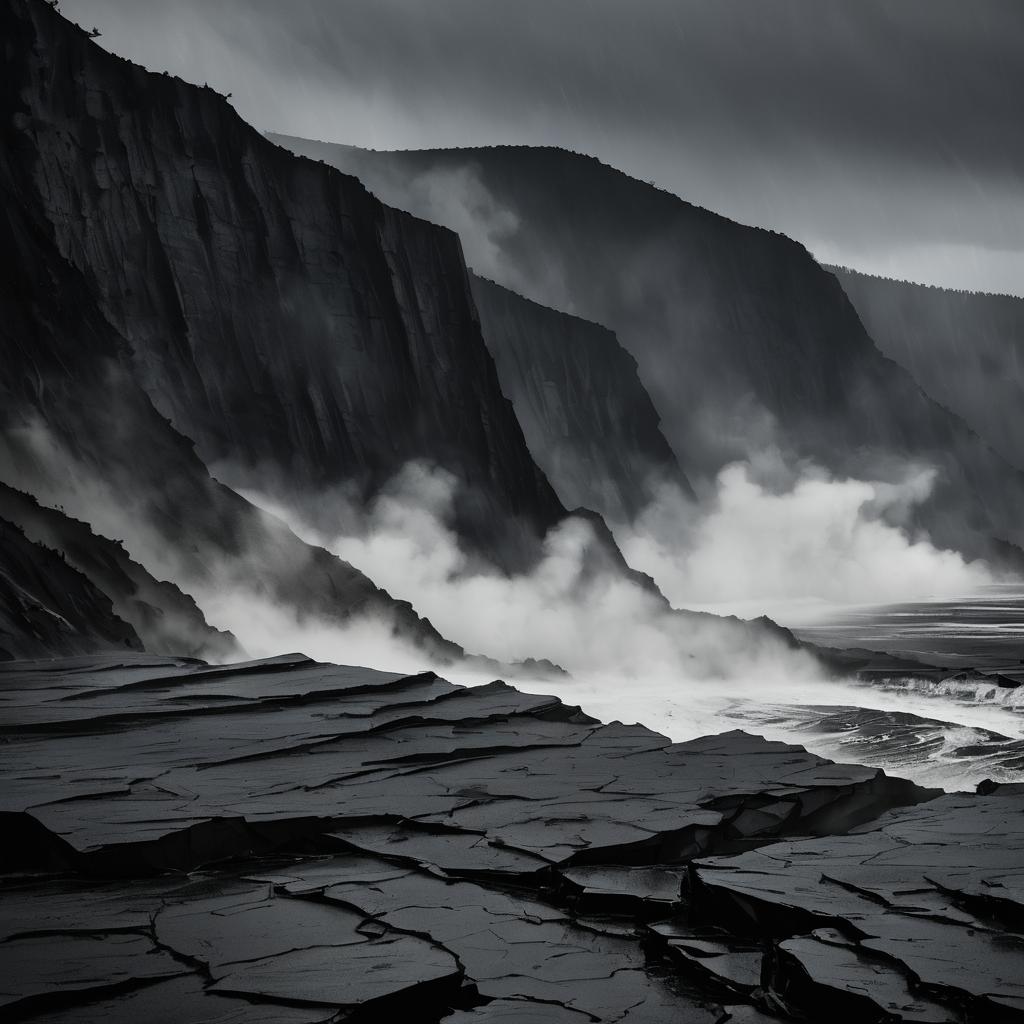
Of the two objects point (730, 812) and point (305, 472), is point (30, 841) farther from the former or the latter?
point (305, 472)

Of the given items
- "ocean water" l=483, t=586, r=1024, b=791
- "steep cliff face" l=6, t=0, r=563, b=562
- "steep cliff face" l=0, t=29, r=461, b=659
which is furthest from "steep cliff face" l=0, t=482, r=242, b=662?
"steep cliff face" l=6, t=0, r=563, b=562

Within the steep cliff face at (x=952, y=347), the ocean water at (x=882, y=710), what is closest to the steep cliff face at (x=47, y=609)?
the ocean water at (x=882, y=710)

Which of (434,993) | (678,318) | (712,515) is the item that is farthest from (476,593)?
(678,318)

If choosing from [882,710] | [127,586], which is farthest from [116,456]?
[882,710]

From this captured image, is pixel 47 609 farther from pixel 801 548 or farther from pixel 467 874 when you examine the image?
pixel 801 548

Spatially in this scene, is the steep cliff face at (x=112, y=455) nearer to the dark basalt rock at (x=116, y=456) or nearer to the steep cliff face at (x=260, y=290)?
the dark basalt rock at (x=116, y=456)

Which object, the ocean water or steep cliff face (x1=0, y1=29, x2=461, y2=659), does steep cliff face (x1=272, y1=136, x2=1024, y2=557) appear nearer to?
the ocean water
